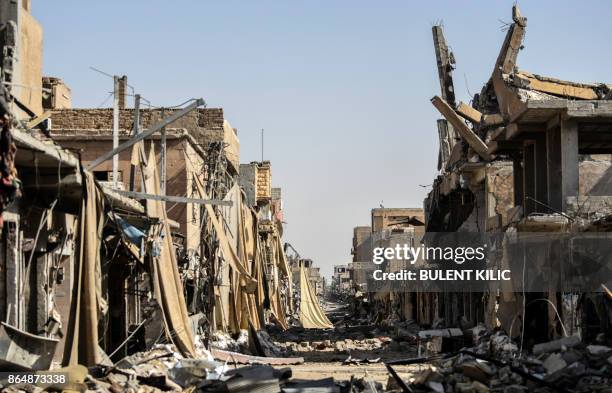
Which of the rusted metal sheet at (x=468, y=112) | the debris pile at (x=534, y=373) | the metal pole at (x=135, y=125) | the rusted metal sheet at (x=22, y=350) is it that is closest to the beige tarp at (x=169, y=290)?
the metal pole at (x=135, y=125)

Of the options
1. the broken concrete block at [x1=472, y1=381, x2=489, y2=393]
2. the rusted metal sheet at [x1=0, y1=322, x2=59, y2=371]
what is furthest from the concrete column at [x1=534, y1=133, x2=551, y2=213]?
the rusted metal sheet at [x1=0, y1=322, x2=59, y2=371]

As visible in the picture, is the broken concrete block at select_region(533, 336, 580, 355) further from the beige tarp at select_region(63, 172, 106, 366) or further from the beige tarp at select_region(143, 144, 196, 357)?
the beige tarp at select_region(63, 172, 106, 366)

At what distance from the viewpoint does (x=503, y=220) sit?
2033 cm

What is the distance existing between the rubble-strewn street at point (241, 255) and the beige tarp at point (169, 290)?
4 cm

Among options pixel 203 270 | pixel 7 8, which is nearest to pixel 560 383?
pixel 7 8

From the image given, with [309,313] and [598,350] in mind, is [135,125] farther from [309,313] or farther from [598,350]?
[309,313]

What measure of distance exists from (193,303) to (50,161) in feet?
32.9

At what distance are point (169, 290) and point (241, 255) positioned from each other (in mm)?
10773

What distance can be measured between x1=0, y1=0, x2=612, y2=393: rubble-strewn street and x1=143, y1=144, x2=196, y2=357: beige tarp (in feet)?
0.13

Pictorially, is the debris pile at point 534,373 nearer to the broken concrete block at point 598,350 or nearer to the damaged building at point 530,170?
the broken concrete block at point 598,350

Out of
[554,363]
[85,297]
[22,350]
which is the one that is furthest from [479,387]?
[22,350]

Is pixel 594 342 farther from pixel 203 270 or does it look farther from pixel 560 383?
pixel 203 270

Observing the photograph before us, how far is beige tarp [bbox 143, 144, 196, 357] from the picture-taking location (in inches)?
577

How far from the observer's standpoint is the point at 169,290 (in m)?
14.9
